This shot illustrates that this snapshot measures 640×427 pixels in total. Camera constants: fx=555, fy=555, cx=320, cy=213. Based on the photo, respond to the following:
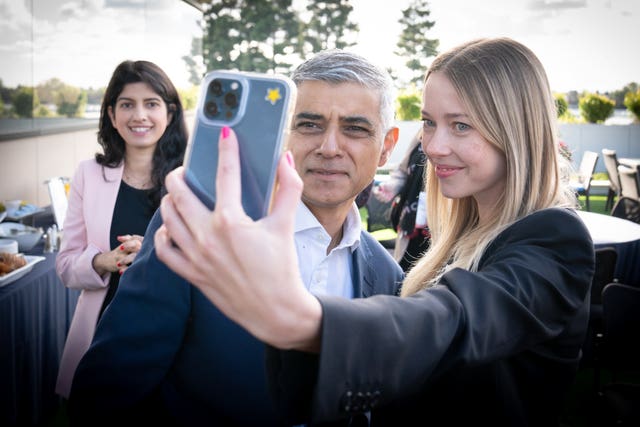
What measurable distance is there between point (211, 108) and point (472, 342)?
0.50 meters

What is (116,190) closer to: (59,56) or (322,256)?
(322,256)

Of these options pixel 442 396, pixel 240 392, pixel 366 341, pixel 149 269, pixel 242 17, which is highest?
pixel 242 17

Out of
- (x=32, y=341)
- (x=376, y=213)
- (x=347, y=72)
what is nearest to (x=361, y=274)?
(x=347, y=72)

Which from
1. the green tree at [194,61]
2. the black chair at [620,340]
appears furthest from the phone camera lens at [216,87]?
the green tree at [194,61]

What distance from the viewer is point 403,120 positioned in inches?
805

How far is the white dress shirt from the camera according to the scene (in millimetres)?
1710

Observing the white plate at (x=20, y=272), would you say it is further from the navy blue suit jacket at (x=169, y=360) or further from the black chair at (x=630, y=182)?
the black chair at (x=630, y=182)

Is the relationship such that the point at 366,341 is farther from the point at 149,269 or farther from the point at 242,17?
the point at 242,17

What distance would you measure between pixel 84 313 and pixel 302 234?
160 centimetres

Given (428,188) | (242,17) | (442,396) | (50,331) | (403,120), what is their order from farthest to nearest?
(242,17) < (403,120) < (50,331) < (428,188) < (442,396)

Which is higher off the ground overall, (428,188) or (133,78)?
(133,78)

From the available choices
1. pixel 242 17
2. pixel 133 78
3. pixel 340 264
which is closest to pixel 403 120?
pixel 242 17

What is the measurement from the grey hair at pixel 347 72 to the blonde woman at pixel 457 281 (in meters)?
0.26

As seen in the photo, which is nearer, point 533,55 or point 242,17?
point 533,55
